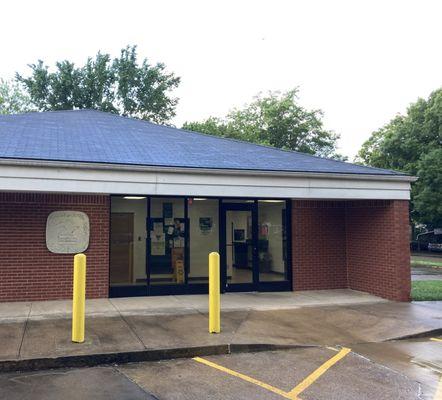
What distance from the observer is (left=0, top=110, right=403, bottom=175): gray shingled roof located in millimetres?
9859

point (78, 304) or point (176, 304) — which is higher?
point (78, 304)

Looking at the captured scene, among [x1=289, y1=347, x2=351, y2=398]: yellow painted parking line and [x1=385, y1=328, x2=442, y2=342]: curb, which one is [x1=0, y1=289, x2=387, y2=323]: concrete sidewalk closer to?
[x1=385, y1=328, x2=442, y2=342]: curb

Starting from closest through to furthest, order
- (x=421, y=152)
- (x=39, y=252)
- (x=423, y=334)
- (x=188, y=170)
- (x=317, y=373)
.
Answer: (x=317, y=373), (x=423, y=334), (x=188, y=170), (x=39, y=252), (x=421, y=152)

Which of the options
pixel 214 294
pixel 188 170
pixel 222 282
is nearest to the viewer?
pixel 214 294

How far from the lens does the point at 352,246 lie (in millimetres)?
12938

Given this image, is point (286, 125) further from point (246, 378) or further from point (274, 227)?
point (246, 378)

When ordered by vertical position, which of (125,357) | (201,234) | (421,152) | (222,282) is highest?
(421,152)

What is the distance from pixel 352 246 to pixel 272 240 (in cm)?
236

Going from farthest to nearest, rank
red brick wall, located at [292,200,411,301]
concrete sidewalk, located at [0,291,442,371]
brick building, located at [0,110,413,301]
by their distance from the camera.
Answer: red brick wall, located at [292,200,411,301], brick building, located at [0,110,413,301], concrete sidewalk, located at [0,291,442,371]

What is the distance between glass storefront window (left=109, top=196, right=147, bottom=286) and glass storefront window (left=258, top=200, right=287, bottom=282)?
317cm

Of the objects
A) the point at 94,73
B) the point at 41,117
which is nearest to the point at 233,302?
the point at 41,117

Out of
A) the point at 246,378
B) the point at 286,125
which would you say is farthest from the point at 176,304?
the point at 286,125

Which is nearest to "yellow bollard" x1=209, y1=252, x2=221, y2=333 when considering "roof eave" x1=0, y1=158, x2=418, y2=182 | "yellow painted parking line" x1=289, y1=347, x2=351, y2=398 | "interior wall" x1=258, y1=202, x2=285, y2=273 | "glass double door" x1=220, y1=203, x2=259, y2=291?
"yellow painted parking line" x1=289, y1=347, x2=351, y2=398

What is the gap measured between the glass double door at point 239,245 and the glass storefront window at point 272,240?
18 centimetres
